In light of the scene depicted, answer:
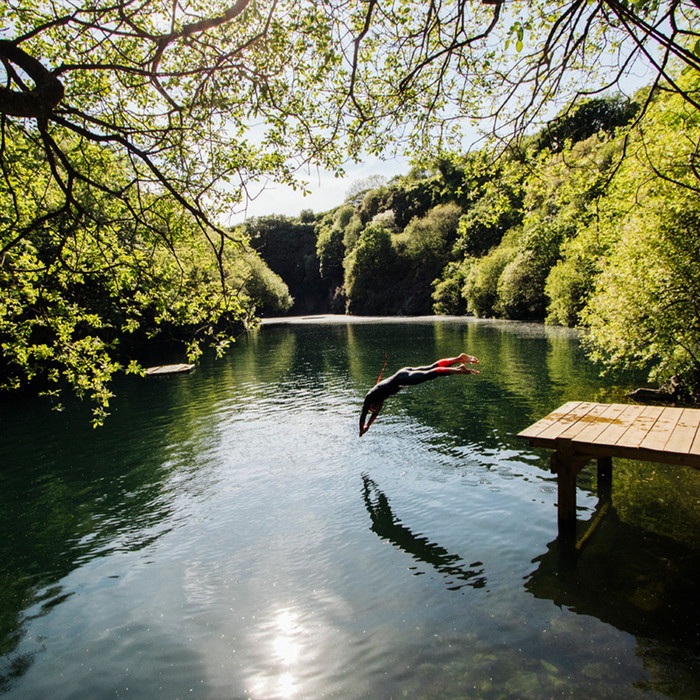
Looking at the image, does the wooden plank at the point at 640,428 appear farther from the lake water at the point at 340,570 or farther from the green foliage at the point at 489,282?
the green foliage at the point at 489,282

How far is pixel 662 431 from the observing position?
26.9 feet

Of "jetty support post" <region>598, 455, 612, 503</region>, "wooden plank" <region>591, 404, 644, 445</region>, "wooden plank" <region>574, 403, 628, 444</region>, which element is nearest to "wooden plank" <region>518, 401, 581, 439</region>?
"wooden plank" <region>574, 403, 628, 444</region>

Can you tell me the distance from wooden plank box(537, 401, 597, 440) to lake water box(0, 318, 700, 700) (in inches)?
75.1

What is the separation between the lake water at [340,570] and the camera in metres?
6.03

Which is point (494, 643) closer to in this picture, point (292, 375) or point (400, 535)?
point (400, 535)

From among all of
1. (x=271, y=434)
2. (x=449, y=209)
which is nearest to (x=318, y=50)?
(x=271, y=434)

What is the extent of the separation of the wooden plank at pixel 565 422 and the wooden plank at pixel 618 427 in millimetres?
645

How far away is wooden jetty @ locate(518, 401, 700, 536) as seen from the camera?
7352mm

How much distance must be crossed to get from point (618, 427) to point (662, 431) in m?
0.69

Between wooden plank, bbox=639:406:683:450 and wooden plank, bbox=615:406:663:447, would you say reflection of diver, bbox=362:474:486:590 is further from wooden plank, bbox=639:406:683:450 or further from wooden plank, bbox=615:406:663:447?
wooden plank, bbox=639:406:683:450

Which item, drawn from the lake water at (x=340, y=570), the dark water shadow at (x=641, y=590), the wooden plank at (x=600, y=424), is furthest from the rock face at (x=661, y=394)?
the dark water shadow at (x=641, y=590)

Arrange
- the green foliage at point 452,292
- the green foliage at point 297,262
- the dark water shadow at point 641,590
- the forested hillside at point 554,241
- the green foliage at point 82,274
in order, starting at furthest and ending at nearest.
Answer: the green foliage at point 297,262 < the green foliage at point 452,292 < the forested hillside at point 554,241 < the green foliage at point 82,274 < the dark water shadow at point 641,590

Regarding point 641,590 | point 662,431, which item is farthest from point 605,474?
point 641,590

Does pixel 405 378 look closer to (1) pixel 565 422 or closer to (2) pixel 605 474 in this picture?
(1) pixel 565 422
